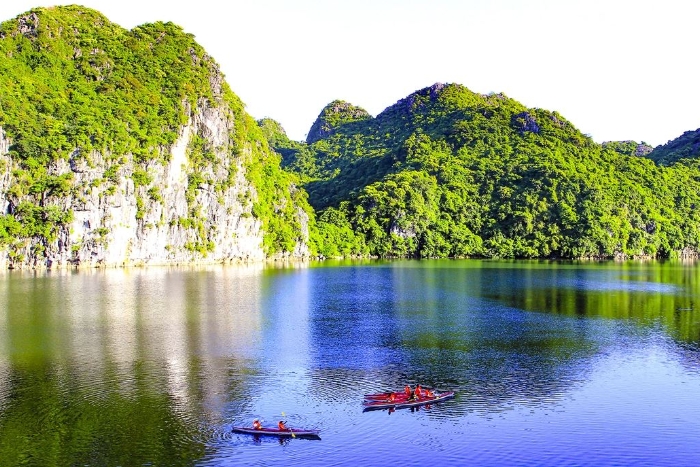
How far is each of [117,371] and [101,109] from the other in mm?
83042

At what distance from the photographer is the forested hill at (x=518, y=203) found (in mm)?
146250

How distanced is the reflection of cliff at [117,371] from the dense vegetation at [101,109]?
36.8m

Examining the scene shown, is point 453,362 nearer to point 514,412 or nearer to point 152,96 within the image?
point 514,412

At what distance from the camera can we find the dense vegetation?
92.9 meters

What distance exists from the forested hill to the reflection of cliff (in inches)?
3598

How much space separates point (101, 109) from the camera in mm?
106125

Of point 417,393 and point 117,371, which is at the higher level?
point 117,371

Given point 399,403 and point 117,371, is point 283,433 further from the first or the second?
point 117,371

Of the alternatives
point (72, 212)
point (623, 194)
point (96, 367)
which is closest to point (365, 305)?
point (96, 367)

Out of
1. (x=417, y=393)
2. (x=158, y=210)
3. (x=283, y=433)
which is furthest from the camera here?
(x=158, y=210)

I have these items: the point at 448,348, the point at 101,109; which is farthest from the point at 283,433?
the point at 101,109

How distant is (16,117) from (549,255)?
105 meters

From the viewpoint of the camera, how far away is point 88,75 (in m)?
113

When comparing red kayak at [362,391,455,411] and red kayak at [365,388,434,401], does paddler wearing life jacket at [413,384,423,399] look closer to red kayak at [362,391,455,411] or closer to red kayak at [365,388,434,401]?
red kayak at [362,391,455,411]
